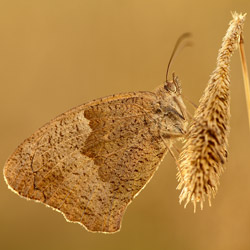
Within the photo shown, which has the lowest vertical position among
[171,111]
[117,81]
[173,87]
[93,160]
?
[93,160]

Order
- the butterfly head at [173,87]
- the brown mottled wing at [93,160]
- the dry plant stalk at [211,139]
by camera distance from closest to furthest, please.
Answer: the dry plant stalk at [211,139] < the brown mottled wing at [93,160] < the butterfly head at [173,87]

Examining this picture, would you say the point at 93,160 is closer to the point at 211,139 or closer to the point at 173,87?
the point at 173,87

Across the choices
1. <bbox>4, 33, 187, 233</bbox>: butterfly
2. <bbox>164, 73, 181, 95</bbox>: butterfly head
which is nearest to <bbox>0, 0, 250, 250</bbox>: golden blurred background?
<bbox>164, 73, 181, 95</bbox>: butterfly head

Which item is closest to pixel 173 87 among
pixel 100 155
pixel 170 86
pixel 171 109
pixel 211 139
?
pixel 170 86

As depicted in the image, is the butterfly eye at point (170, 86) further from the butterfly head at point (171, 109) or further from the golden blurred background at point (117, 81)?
the golden blurred background at point (117, 81)

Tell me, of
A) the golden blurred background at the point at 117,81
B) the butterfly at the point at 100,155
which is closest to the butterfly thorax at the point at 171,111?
the butterfly at the point at 100,155
